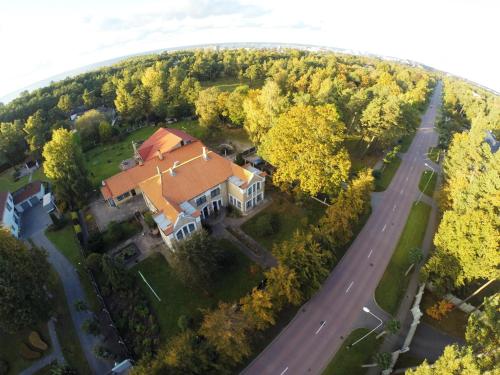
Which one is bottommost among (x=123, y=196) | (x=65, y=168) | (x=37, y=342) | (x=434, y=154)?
(x=37, y=342)

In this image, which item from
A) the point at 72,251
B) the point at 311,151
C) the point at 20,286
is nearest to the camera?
the point at 20,286

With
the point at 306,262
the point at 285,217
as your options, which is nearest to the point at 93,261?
the point at 306,262

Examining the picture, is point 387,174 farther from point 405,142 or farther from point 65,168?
point 65,168

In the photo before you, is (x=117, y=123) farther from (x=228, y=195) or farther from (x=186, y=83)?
(x=228, y=195)

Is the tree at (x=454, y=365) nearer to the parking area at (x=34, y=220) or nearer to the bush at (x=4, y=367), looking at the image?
the bush at (x=4, y=367)

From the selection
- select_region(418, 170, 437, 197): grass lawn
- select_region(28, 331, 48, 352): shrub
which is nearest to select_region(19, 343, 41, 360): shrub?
select_region(28, 331, 48, 352): shrub

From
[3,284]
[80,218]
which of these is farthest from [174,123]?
[3,284]

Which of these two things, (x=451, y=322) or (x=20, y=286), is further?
(x=451, y=322)
